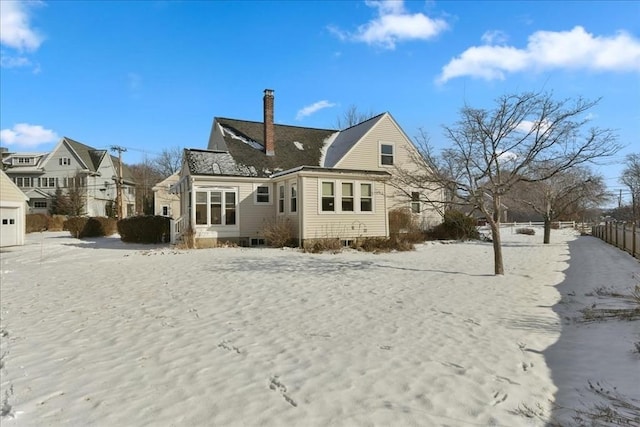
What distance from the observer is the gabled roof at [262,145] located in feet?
75.3

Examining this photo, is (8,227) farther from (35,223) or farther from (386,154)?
(386,154)

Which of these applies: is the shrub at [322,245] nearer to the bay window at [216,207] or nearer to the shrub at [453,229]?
the bay window at [216,207]

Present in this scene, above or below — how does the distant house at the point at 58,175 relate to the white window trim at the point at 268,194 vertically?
above

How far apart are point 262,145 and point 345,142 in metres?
5.43

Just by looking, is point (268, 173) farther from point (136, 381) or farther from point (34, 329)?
point (136, 381)

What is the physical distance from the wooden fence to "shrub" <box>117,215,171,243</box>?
22044mm

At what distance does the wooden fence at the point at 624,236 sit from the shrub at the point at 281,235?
13.8 metres

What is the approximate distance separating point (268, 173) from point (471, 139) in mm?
12586

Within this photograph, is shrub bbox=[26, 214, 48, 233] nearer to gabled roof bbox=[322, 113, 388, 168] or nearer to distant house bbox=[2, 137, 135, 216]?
distant house bbox=[2, 137, 135, 216]

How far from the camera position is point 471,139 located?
1195 centimetres

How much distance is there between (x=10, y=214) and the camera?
24047 millimetres

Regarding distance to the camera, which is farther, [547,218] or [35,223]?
[35,223]

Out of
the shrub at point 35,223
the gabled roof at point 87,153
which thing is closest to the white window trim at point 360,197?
the shrub at point 35,223

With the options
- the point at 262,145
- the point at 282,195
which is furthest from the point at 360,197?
the point at 262,145
